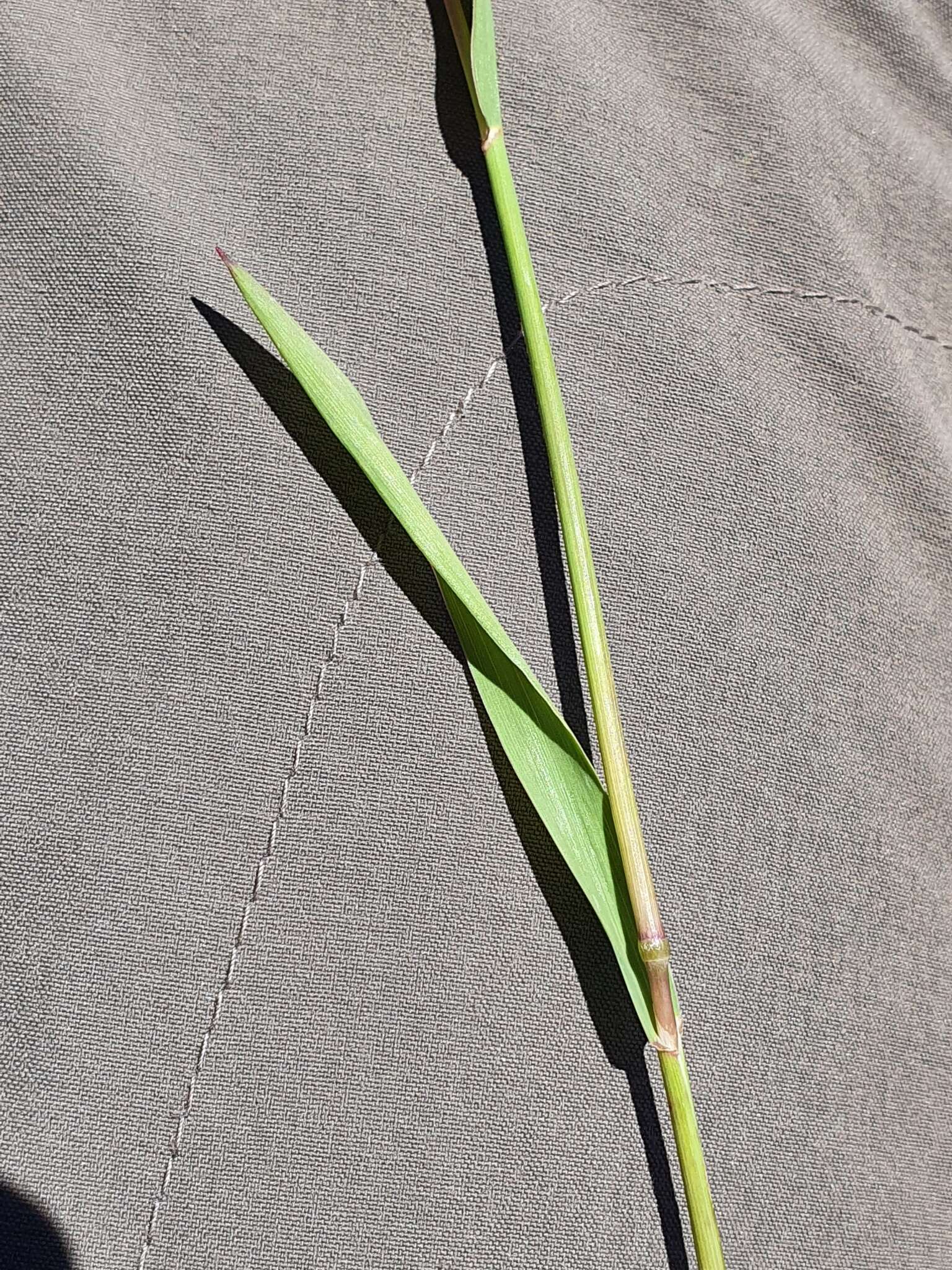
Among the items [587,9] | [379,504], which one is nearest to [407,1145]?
[379,504]

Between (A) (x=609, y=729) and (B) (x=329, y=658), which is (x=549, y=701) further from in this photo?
(B) (x=329, y=658)

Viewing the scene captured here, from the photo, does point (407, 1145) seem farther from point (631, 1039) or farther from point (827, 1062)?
point (827, 1062)

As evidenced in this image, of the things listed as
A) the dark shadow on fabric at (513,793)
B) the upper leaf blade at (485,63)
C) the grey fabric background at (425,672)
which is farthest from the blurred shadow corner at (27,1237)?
the upper leaf blade at (485,63)

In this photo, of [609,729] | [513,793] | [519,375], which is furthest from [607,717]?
[519,375]

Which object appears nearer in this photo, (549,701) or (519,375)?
(549,701)

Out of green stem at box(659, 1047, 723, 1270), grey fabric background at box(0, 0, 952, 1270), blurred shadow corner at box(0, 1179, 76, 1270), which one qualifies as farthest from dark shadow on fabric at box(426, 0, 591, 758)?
blurred shadow corner at box(0, 1179, 76, 1270)

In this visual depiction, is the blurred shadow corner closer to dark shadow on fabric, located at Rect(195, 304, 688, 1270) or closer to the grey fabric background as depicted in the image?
the grey fabric background
